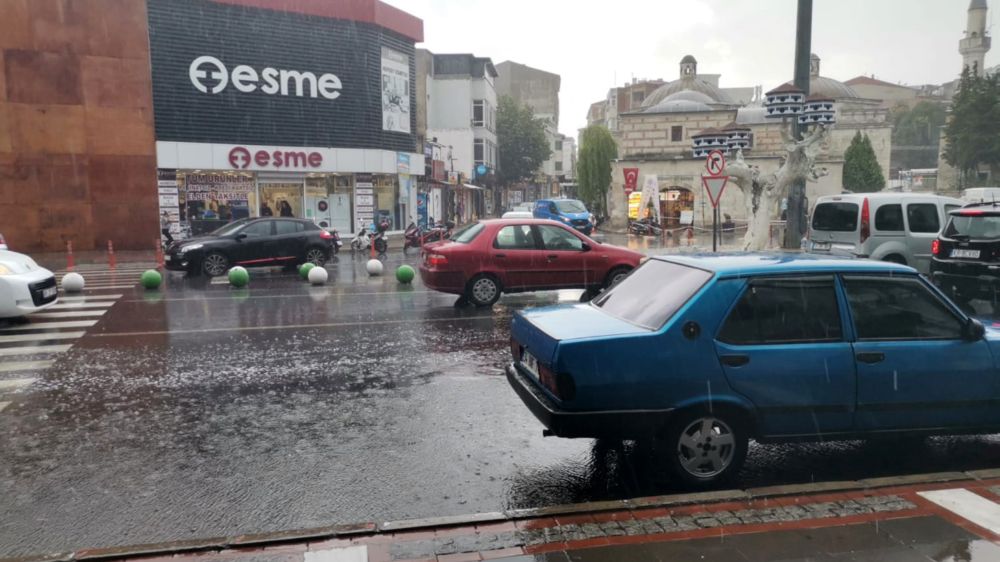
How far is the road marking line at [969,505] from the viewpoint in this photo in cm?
456

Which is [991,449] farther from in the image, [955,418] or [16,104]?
[16,104]

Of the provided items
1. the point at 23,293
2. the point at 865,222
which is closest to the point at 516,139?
the point at 865,222

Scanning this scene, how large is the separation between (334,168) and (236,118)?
14.1 feet

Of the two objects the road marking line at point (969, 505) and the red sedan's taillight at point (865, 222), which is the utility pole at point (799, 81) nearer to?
the red sedan's taillight at point (865, 222)

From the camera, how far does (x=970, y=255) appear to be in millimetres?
11312

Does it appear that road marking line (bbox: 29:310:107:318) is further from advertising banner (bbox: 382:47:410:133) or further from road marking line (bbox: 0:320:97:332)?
advertising banner (bbox: 382:47:410:133)

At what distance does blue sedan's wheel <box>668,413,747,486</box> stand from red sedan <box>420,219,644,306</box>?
321 inches

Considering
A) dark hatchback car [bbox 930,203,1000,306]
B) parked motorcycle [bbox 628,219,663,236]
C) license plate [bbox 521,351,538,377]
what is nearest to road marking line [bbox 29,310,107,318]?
license plate [bbox 521,351,538,377]

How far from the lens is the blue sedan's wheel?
5.06 metres

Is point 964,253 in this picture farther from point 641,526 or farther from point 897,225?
point 641,526

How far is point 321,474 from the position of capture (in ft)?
18.1

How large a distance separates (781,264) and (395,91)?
2974 cm

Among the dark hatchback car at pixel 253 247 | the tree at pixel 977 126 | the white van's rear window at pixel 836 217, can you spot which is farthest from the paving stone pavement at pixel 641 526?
the tree at pixel 977 126

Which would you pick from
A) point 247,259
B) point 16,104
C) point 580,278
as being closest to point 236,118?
point 16,104
